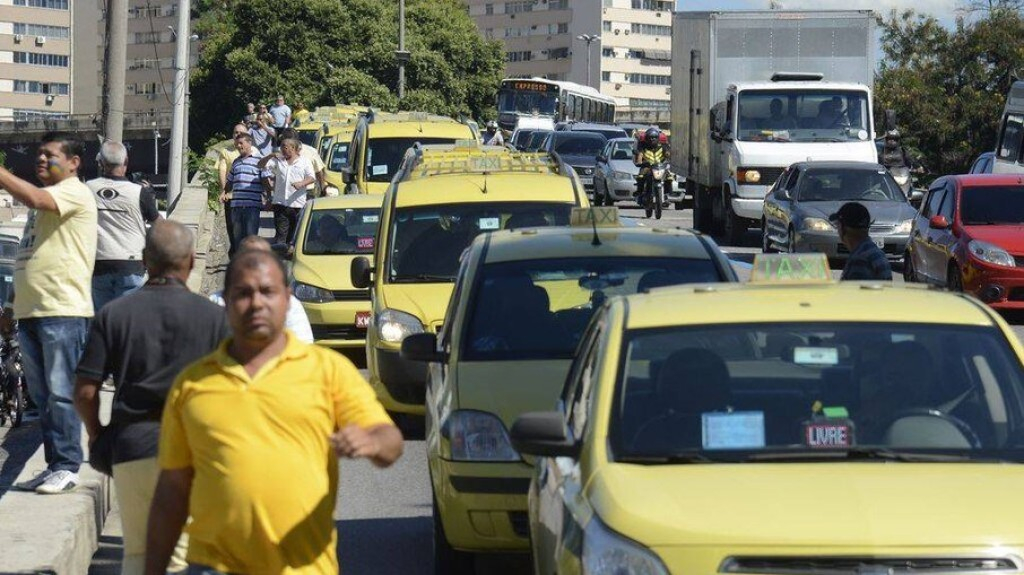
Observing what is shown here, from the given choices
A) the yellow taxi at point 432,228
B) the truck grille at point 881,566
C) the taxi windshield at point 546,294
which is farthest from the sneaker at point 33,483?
the truck grille at point 881,566

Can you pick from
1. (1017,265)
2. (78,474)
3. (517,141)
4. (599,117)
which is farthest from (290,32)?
(78,474)

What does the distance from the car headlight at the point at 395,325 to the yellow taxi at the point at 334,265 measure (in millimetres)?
3239

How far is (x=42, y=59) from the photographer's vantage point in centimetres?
17300

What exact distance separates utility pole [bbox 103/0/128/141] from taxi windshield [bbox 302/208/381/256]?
200cm

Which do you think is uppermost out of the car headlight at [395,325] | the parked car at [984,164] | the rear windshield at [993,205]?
the parked car at [984,164]

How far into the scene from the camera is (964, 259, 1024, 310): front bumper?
19844 millimetres

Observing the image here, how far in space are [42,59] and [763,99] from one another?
15082 centimetres

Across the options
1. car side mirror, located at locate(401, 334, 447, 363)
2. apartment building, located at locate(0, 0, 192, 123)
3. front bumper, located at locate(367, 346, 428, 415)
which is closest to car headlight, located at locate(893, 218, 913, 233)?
front bumper, located at locate(367, 346, 428, 415)

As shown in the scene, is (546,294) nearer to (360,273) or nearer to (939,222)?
(360,273)

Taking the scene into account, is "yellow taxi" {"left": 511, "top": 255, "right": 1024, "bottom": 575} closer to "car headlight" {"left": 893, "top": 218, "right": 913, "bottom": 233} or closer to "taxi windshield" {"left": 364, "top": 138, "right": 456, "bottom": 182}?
"taxi windshield" {"left": 364, "top": 138, "right": 456, "bottom": 182}

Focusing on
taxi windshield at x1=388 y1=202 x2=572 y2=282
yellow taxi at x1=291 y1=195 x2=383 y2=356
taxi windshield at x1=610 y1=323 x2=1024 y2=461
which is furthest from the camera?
yellow taxi at x1=291 y1=195 x2=383 y2=356

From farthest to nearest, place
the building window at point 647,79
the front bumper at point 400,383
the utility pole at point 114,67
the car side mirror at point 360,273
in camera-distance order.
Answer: the building window at point 647,79
the utility pole at point 114,67
the car side mirror at point 360,273
the front bumper at point 400,383

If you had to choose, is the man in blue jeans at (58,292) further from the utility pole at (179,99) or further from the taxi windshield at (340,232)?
the utility pole at (179,99)

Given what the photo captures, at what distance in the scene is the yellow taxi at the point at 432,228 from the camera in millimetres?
12727
